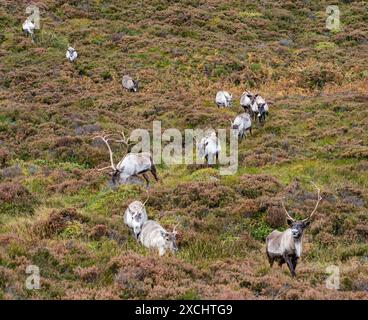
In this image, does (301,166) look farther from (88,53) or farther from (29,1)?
(29,1)

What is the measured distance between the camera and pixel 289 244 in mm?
10438

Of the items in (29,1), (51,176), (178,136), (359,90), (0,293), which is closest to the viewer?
(0,293)

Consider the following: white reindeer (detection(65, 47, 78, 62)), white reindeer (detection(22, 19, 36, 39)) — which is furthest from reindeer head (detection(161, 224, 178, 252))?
white reindeer (detection(22, 19, 36, 39))

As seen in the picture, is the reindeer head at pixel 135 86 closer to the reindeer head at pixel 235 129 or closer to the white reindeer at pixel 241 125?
the white reindeer at pixel 241 125

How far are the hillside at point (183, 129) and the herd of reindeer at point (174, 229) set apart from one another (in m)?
0.38

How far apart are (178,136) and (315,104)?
786 centimetres

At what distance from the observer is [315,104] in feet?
90.1

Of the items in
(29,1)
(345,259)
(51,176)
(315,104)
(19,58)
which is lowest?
(345,259)

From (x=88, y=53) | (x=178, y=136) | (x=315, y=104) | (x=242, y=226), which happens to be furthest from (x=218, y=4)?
(x=242, y=226)

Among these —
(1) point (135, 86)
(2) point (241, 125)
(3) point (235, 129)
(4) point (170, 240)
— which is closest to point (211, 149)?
(3) point (235, 129)

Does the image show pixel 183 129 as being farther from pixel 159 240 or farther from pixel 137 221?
pixel 159 240

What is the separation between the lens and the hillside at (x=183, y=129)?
1027 cm

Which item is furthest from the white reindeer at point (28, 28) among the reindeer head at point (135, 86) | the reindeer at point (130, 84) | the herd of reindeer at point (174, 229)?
the herd of reindeer at point (174, 229)

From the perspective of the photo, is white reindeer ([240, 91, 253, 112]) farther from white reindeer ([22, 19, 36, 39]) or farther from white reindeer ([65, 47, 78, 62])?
white reindeer ([22, 19, 36, 39])
